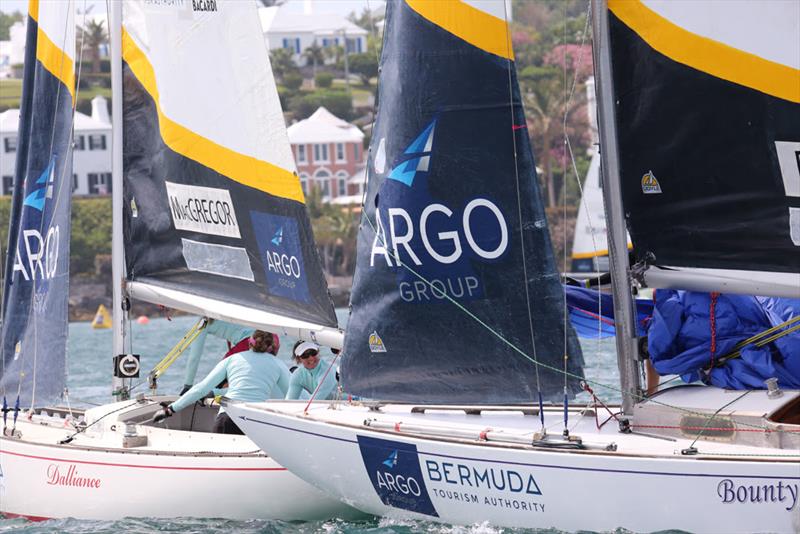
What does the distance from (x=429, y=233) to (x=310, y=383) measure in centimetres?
216

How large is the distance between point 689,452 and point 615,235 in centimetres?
129

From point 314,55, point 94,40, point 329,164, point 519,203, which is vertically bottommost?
point 519,203

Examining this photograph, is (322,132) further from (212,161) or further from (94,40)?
(212,161)

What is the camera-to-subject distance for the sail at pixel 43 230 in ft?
37.5

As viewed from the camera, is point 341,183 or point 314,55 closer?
point 341,183

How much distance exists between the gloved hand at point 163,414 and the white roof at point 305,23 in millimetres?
84121

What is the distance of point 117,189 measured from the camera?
11.2 meters

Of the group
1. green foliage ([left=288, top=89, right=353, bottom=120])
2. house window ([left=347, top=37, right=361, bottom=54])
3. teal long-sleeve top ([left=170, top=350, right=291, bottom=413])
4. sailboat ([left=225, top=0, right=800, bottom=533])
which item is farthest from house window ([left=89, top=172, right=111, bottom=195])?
sailboat ([left=225, top=0, right=800, bottom=533])

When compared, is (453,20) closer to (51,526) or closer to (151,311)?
(51,526)

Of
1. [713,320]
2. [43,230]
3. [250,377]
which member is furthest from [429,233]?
[43,230]

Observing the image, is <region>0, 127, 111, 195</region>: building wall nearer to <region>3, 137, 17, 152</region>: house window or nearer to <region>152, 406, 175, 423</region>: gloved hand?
<region>3, 137, 17, 152</region>: house window

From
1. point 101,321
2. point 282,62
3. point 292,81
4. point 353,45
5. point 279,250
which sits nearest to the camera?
point 279,250

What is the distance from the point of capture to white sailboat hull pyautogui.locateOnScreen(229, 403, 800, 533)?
24.5 feet

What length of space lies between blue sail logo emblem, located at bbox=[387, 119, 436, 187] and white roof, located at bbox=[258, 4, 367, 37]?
3373 inches
